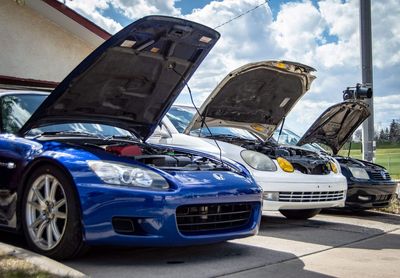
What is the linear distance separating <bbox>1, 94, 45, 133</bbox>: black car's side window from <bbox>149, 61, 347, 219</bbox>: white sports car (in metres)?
1.88

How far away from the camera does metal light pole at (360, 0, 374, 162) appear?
9.84m

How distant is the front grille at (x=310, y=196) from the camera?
20.3ft

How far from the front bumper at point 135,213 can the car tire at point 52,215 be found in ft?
0.37

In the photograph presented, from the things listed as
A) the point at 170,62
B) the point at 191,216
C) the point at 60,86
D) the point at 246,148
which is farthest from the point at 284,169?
the point at 60,86

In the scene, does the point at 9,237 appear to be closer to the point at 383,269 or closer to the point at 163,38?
the point at 163,38

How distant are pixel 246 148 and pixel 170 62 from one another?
6.12 ft

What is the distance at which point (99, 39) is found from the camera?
11.9 m

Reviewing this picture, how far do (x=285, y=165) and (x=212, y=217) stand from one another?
7.44 feet

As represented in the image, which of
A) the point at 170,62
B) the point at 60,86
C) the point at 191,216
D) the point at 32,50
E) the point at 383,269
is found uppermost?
the point at 32,50

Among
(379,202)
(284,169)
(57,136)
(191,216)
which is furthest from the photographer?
(379,202)

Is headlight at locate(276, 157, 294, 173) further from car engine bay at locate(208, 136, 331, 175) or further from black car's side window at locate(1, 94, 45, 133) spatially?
black car's side window at locate(1, 94, 45, 133)

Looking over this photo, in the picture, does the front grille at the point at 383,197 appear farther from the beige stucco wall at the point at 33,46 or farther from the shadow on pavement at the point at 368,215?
the beige stucco wall at the point at 33,46

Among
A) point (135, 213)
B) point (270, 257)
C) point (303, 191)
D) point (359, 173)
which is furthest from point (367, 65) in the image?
point (135, 213)

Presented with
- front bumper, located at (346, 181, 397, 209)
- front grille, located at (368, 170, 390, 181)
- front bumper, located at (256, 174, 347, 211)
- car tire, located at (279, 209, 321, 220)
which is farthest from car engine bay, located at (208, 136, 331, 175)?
front grille, located at (368, 170, 390, 181)
